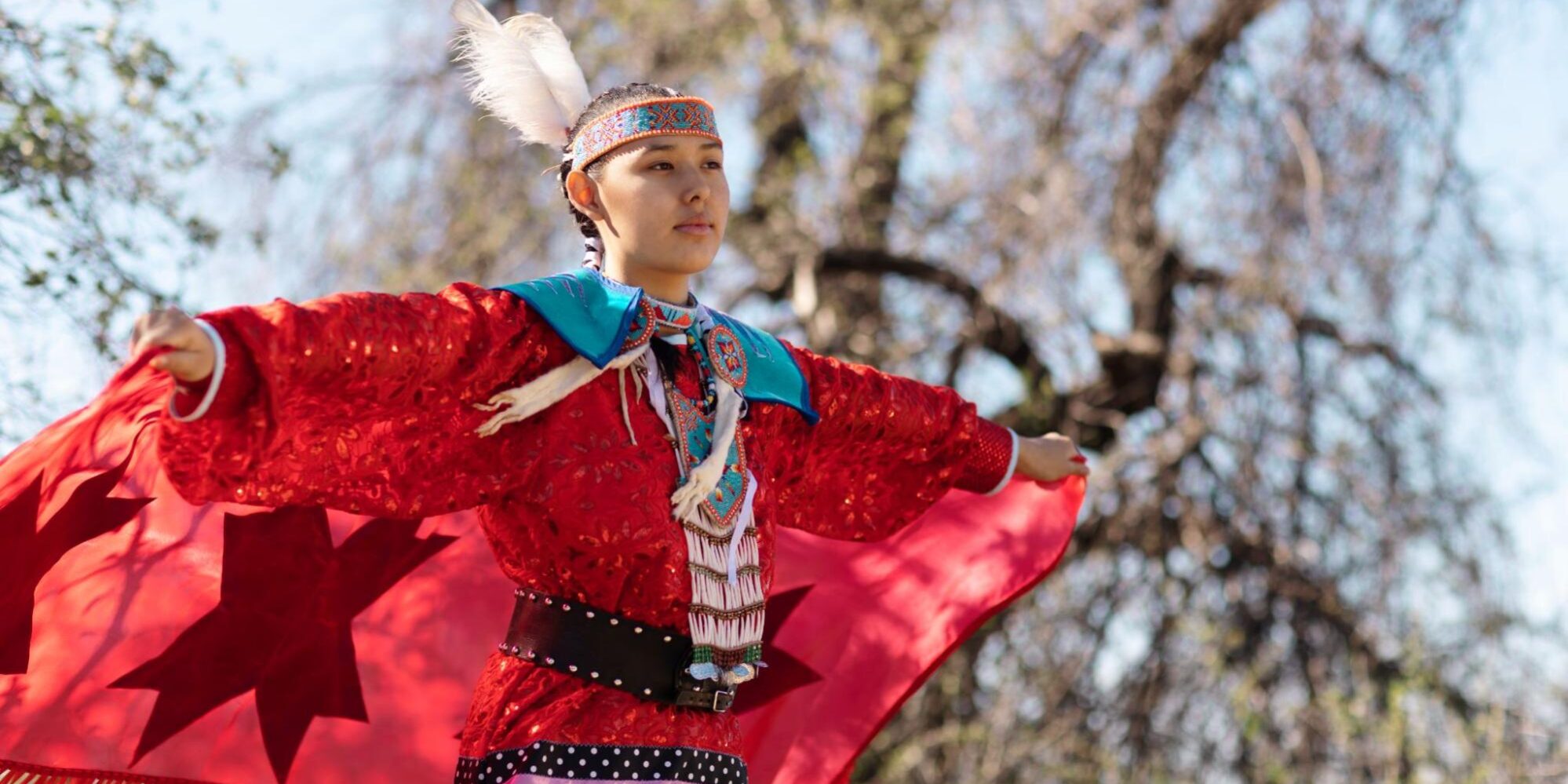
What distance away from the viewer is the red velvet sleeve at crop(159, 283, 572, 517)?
6.85 ft

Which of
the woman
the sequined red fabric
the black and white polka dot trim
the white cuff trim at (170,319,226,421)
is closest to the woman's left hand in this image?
the woman

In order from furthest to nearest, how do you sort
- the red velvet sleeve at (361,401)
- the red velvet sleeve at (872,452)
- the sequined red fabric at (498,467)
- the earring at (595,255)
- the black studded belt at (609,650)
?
the red velvet sleeve at (872,452)
the earring at (595,255)
the black studded belt at (609,650)
the sequined red fabric at (498,467)
the red velvet sleeve at (361,401)

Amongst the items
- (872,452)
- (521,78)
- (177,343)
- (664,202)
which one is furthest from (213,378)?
(872,452)

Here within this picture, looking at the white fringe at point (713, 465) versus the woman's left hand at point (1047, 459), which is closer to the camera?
the white fringe at point (713, 465)

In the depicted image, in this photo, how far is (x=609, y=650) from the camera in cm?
233

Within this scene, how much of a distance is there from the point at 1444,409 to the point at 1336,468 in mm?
382

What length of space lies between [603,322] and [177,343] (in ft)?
2.12

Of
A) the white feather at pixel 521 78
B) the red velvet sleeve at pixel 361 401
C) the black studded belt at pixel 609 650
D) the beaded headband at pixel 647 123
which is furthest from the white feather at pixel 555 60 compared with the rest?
the black studded belt at pixel 609 650

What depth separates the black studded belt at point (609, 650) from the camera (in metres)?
2.33

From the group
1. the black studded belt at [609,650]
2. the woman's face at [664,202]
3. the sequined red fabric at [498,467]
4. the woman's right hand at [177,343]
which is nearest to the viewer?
the woman's right hand at [177,343]

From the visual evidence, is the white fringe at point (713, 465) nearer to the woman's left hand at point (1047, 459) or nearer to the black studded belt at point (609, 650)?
the black studded belt at point (609, 650)

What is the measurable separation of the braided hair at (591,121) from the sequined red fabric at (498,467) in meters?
0.24

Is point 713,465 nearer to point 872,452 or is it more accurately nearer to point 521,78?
point 872,452

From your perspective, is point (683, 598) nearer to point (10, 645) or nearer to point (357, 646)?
point (357, 646)
